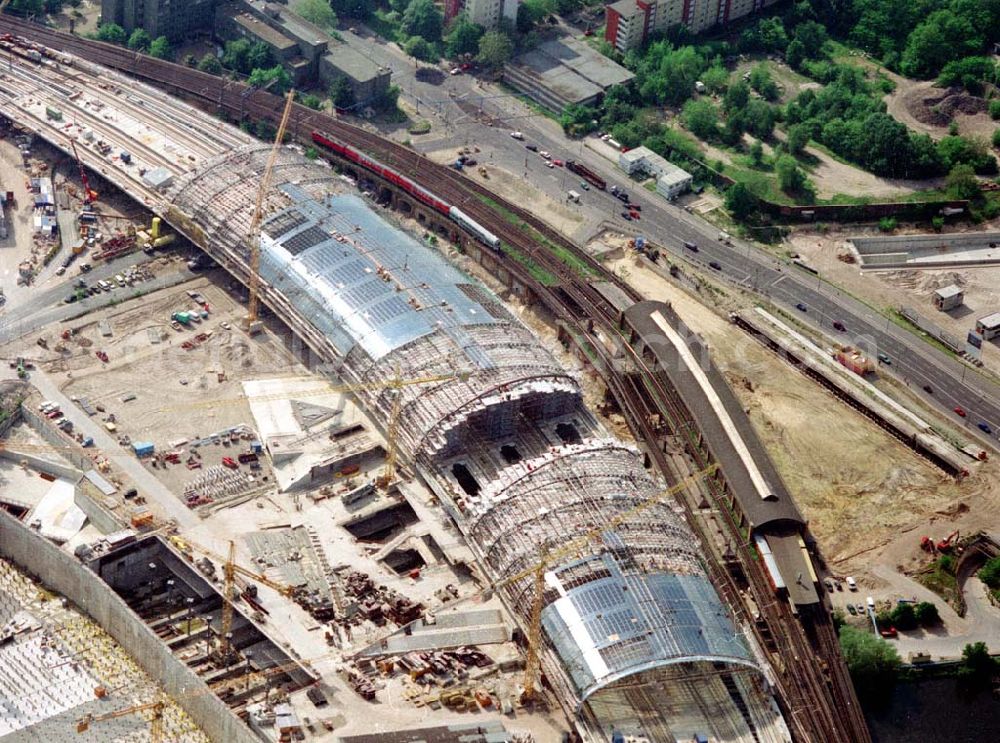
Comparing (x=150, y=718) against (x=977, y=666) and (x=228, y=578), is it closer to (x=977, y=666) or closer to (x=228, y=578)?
(x=228, y=578)


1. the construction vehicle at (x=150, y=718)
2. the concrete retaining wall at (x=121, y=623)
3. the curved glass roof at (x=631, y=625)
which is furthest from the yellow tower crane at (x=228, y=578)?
the curved glass roof at (x=631, y=625)

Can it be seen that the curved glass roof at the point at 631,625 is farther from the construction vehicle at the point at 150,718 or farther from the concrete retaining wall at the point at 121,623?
the construction vehicle at the point at 150,718

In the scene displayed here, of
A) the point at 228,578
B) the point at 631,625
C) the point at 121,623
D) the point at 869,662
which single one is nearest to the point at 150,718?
the point at 121,623

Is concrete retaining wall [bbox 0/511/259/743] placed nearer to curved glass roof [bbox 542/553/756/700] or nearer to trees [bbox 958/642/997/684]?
curved glass roof [bbox 542/553/756/700]

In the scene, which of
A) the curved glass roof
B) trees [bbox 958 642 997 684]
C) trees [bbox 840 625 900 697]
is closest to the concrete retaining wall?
the curved glass roof

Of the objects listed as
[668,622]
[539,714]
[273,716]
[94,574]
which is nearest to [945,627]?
[668,622]

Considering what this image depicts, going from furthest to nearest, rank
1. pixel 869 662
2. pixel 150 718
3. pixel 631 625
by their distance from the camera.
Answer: pixel 869 662 → pixel 631 625 → pixel 150 718

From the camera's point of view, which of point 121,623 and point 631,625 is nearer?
point 631,625
